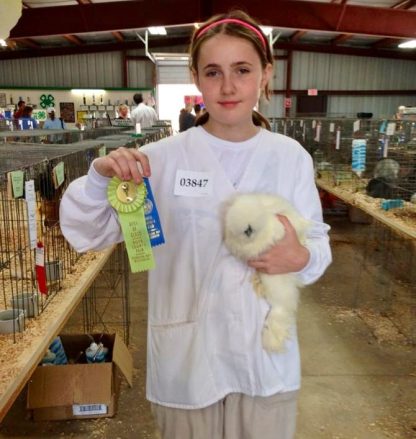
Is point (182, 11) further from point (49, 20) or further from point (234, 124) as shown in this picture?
point (234, 124)

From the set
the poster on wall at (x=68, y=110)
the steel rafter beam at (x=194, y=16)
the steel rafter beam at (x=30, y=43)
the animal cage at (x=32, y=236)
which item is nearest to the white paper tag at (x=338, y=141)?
the animal cage at (x=32, y=236)

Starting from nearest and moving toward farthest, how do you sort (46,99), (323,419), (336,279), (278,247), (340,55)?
1. (278,247)
2. (323,419)
3. (336,279)
4. (46,99)
5. (340,55)

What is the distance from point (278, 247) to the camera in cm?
103

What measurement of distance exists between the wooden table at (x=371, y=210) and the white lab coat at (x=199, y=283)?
6.88ft

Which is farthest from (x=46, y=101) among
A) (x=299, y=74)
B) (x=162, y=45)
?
(x=299, y=74)

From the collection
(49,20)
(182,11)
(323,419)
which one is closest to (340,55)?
(182,11)

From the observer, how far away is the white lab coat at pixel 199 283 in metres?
1.06

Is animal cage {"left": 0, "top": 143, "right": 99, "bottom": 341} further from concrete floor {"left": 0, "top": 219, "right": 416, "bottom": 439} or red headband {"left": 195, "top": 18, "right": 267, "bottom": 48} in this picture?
red headband {"left": 195, "top": 18, "right": 267, "bottom": 48}

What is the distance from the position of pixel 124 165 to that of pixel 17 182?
950 millimetres

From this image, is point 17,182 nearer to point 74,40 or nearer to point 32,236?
point 32,236

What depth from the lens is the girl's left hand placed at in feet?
3.36

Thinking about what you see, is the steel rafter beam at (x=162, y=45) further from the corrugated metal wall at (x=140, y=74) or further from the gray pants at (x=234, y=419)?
the gray pants at (x=234, y=419)

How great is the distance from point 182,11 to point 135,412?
7.88 metres

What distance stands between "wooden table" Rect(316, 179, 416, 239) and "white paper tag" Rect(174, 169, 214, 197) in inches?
85.9
